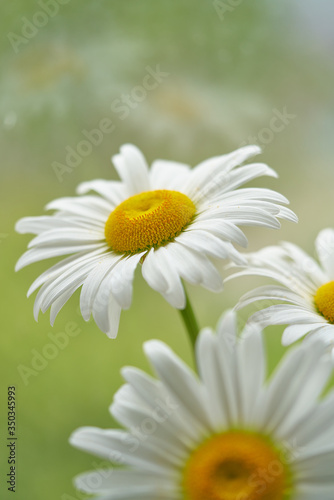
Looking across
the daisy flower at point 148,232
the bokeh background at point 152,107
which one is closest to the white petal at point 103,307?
the daisy flower at point 148,232

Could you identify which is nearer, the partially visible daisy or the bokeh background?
the partially visible daisy

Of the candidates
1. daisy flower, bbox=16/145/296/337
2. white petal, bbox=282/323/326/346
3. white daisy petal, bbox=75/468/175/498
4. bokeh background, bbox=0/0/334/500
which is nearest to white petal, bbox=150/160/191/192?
daisy flower, bbox=16/145/296/337

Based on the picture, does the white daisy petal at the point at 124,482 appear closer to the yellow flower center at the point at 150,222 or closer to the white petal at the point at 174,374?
the white petal at the point at 174,374

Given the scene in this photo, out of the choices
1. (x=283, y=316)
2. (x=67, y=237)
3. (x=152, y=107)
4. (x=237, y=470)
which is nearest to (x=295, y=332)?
(x=283, y=316)

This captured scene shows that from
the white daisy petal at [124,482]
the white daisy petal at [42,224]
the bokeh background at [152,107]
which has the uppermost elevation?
the bokeh background at [152,107]

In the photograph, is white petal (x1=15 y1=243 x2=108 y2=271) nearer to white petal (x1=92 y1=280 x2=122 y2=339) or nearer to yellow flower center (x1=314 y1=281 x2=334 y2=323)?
white petal (x1=92 y1=280 x2=122 y2=339)

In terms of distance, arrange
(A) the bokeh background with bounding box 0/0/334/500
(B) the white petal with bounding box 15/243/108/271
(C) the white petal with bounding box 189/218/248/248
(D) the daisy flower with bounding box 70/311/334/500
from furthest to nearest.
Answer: (A) the bokeh background with bounding box 0/0/334/500, (B) the white petal with bounding box 15/243/108/271, (C) the white petal with bounding box 189/218/248/248, (D) the daisy flower with bounding box 70/311/334/500

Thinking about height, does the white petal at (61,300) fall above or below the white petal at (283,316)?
above
